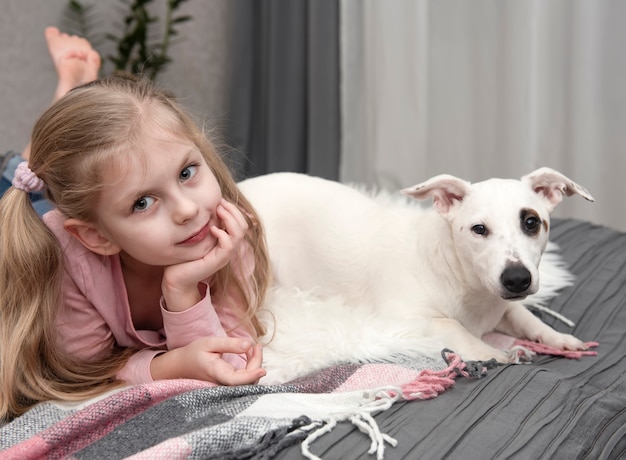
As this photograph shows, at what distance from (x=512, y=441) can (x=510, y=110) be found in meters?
1.92

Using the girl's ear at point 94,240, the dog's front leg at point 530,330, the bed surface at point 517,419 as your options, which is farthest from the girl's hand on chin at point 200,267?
the dog's front leg at point 530,330

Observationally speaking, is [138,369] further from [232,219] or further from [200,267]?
[232,219]

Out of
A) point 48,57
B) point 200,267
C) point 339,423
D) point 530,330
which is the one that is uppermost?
point 48,57

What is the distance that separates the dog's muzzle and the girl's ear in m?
0.71

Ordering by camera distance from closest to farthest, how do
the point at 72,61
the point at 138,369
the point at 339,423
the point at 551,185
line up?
the point at 339,423 → the point at 138,369 → the point at 551,185 → the point at 72,61

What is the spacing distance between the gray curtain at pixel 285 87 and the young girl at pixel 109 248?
1.73m

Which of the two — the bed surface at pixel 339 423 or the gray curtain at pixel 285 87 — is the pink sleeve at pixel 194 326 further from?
the gray curtain at pixel 285 87

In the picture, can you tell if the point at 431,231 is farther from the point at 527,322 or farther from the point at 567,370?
the point at 567,370

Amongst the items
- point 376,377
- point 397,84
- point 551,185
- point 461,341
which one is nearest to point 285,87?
point 397,84

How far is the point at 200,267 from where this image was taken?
3.99 feet

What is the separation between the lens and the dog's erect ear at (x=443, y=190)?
1.37 metres

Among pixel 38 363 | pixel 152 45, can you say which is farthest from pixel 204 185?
pixel 152 45

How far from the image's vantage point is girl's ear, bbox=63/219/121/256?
1.22 metres

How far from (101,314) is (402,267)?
658 millimetres
